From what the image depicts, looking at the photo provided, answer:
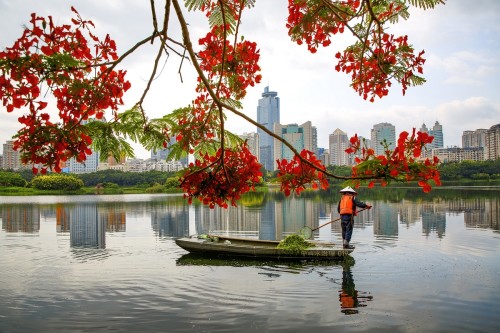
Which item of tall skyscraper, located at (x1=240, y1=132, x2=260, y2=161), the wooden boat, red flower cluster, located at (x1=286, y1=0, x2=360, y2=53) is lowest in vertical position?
the wooden boat

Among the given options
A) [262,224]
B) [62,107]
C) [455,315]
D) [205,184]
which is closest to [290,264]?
[455,315]

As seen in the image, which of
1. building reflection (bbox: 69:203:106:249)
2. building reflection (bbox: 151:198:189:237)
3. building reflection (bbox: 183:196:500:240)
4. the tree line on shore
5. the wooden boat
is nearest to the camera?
the wooden boat

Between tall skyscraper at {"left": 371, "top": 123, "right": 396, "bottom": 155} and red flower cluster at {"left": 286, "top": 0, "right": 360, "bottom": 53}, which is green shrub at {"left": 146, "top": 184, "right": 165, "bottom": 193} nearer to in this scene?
red flower cluster at {"left": 286, "top": 0, "right": 360, "bottom": 53}

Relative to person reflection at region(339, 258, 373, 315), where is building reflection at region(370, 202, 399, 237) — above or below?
above

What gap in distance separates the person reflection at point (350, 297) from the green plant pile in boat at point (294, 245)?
6.98 feet

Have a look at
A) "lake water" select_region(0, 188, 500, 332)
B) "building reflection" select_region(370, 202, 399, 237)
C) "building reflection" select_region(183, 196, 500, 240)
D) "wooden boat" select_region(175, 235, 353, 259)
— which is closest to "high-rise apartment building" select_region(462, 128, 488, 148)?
"building reflection" select_region(183, 196, 500, 240)

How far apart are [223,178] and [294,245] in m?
9.76

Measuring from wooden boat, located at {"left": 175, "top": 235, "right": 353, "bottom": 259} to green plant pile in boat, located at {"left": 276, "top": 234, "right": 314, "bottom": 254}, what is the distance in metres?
0.07

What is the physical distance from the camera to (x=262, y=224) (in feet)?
82.6

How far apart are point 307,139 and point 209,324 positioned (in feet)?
470

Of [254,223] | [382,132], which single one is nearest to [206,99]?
[254,223]

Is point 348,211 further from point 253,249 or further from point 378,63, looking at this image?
point 378,63

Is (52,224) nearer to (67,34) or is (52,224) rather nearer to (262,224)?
(262,224)

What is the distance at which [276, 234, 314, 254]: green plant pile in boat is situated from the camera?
13.4 metres
